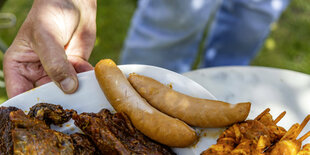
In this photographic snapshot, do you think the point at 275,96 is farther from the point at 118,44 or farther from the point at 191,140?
the point at 118,44

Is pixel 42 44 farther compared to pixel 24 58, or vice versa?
pixel 24 58

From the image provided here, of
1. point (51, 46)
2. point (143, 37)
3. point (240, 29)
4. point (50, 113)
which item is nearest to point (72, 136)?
point (50, 113)

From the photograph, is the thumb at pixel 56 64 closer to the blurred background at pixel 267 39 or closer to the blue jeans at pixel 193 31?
the blue jeans at pixel 193 31

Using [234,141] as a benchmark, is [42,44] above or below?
A: above

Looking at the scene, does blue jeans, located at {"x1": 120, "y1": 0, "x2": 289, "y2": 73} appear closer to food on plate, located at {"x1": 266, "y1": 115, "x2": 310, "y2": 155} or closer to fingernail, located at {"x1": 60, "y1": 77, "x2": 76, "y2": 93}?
fingernail, located at {"x1": 60, "y1": 77, "x2": 76, "y2": 93}

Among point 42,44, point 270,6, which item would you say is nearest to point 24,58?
point 42,44

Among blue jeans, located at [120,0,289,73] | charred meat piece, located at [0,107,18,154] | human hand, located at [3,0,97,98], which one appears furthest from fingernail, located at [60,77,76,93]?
blue jeans, located at [120,0,289,73]

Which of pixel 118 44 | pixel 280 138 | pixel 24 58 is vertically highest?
pixel 280 138
